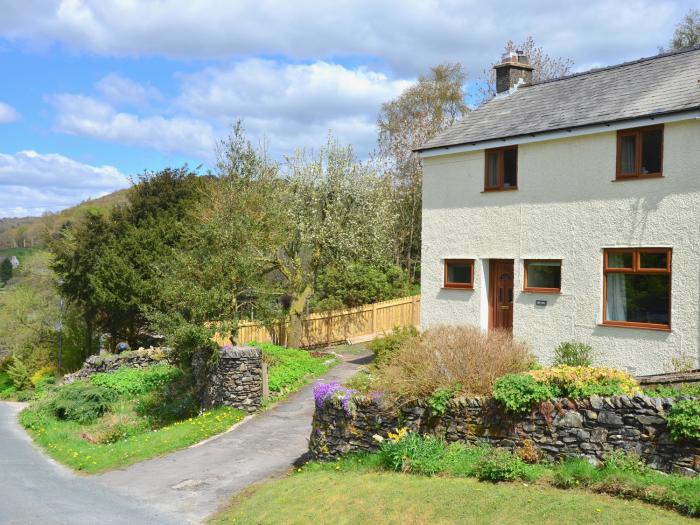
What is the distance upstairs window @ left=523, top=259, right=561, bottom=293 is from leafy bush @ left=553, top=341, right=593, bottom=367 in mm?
1517

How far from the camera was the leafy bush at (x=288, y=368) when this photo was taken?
721 inches

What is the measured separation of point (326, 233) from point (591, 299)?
37.1 feet

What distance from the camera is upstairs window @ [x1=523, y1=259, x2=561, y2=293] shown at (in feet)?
51.9

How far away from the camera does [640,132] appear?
14.2m

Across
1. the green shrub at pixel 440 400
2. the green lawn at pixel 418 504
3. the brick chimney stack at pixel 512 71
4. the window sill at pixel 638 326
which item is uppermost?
the brick chimney stack at pixel 512 71

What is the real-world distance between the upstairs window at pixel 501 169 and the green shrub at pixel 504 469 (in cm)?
884

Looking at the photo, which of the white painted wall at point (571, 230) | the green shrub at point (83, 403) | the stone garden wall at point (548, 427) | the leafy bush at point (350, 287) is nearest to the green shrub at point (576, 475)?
the stone garden wall at point (548, 427)

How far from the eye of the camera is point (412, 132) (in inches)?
1549

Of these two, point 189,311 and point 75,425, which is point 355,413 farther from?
point 75,425

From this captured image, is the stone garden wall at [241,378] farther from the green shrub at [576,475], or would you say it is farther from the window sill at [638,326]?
the green shrub at [576,475]

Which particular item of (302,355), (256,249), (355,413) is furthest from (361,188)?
(355,413)

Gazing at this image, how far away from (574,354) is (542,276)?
2.41 meters

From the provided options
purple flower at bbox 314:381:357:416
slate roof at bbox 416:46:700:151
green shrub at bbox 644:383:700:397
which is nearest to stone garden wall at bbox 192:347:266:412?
purple flower at bbox 314:381:357:416

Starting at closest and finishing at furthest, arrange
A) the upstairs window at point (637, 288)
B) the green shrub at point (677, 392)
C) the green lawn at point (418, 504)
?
1. the green lawn at point (418, 504)
2. the green shrub at point (677, 392)
3. the upstairs window at point (637, 288)
